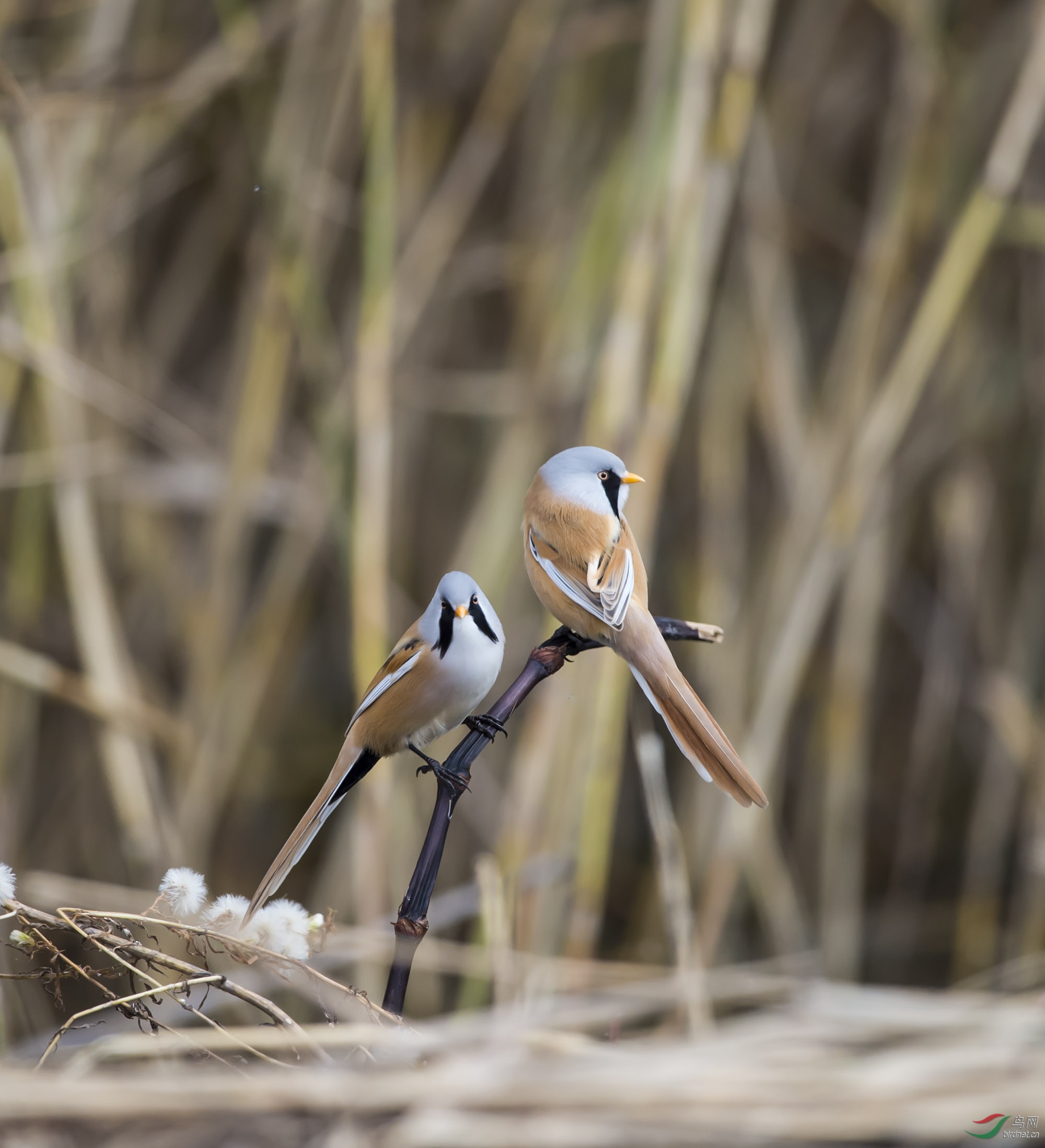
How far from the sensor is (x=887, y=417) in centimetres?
167

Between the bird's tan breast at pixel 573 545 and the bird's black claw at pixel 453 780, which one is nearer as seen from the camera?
the bird's black claw at pixel 453 780

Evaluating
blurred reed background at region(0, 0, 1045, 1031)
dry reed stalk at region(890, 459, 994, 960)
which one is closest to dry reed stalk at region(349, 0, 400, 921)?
blurred reed background at region(0, 0, 1045, 1031)

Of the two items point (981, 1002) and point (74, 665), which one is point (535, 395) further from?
point (981, 1002)

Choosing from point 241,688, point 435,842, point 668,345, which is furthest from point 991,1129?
point 241,688

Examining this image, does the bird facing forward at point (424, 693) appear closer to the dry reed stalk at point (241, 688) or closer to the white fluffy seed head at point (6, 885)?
the white fluffy seed head at point (6, 885)

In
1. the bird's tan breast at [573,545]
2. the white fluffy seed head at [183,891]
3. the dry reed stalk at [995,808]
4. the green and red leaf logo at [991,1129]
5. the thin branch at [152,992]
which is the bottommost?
the green and red leaf logo at [991,1129]

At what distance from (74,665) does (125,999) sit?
1.89m

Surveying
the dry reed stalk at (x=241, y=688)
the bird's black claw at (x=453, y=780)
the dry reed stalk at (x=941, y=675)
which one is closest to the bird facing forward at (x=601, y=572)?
the bird's black claw at (x=453, y=780)

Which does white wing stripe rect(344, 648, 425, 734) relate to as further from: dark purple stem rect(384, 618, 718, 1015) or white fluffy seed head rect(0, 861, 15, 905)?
white fluffy seed head rect(0, 861, 15, 905)

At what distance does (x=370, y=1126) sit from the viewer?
0.38 metres

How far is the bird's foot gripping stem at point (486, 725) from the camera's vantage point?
487mm

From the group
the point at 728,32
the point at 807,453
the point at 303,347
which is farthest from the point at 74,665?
the point at 728,32

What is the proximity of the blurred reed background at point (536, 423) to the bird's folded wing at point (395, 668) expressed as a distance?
76 cm

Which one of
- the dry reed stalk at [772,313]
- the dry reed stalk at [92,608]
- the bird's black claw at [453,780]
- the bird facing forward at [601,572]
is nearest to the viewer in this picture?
the bird's black claw at [453,780]
